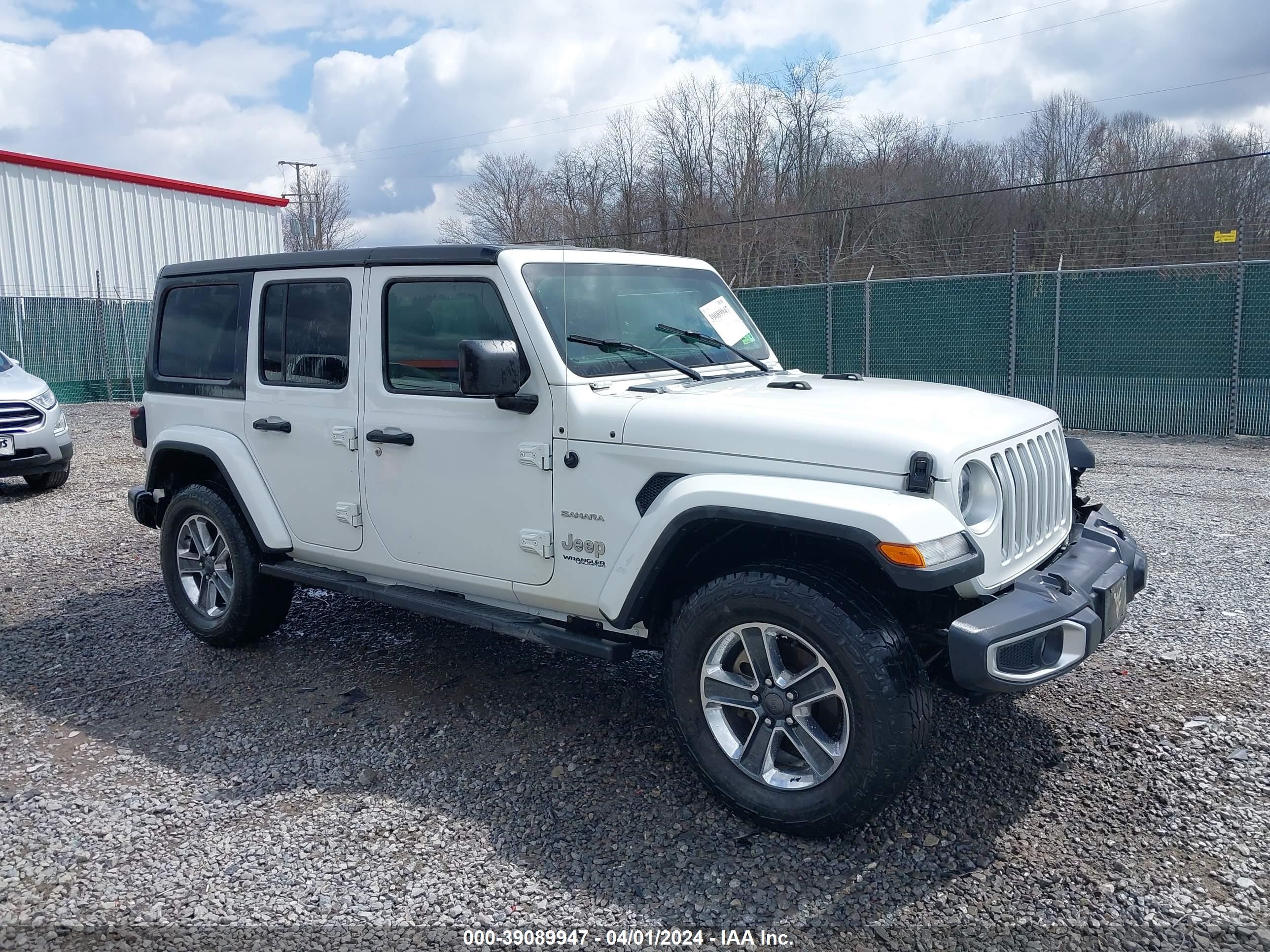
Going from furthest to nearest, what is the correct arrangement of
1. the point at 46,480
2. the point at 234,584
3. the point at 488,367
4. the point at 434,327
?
the point at 46,480 → the point at 234,584 → the point at 434,327 → the point at 488,367

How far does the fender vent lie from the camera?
354cm

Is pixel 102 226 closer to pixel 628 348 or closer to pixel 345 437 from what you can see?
pixel 345 437

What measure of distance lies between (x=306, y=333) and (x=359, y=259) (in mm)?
496

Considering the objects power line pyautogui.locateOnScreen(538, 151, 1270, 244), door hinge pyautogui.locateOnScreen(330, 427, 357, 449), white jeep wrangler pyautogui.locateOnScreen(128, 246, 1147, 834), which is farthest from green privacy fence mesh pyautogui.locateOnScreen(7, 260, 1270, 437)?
door hinge pyautogui.locateOnScreen(330, 427, 357, 449)

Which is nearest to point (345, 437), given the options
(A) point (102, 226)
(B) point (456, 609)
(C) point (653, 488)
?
(B) point (456, 609)

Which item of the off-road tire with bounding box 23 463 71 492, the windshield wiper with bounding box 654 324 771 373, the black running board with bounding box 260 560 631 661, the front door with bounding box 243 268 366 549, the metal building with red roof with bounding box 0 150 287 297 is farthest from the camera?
the metal building with red roof with bounding box 0 150 287 297

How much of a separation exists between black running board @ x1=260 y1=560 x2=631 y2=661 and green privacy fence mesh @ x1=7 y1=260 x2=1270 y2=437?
36.0 ft

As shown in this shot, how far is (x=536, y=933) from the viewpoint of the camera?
2.90 m

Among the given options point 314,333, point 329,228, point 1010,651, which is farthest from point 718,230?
point 329,228

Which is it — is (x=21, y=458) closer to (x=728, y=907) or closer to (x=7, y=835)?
(x=7, y=835)

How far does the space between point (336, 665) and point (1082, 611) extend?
352 cm

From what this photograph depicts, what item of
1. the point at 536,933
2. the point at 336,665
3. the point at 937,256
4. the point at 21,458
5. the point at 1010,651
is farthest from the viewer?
the point at 937,256

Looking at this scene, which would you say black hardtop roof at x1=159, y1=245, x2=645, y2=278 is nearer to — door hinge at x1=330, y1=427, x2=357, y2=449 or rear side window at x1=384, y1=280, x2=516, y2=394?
rear side window at x1=384, y1=280, x2=516, y2=394

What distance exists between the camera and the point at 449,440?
13.4 ft
